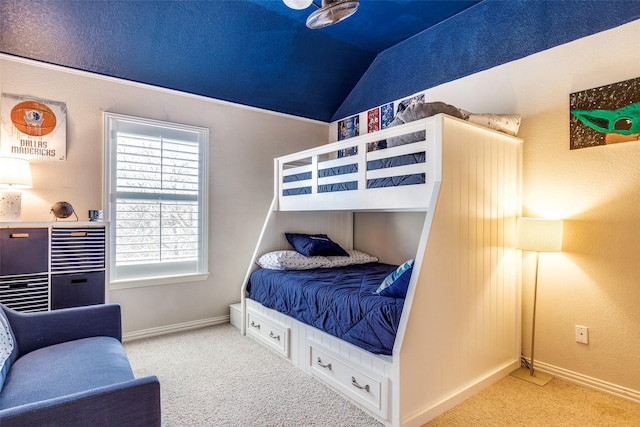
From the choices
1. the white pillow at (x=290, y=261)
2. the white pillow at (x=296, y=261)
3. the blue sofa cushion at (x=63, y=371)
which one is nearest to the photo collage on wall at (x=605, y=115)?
the white pillow at (x=296, y=261)

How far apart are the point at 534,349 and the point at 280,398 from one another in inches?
76.1

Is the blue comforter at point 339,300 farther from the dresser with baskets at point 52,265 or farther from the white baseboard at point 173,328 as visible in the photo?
the dresser with baskets at point 52,265

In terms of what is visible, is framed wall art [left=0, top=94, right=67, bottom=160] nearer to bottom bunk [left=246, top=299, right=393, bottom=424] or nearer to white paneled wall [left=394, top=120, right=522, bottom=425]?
bottom bunk [left=246, top=299, right=393, bottom=424]

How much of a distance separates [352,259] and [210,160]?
5.81 ft

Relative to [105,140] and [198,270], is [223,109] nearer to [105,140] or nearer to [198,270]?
[105,140]

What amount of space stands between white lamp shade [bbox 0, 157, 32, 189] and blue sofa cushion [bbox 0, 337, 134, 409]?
131cm

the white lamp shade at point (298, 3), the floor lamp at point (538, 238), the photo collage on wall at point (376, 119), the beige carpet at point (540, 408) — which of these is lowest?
the beige carpet at point (540, 408)

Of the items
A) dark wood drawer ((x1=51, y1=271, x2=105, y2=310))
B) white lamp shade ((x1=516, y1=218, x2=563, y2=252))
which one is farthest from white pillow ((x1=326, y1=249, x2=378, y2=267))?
dark wood drawer ((x1=51, y1=271, x2=105, y2=310))

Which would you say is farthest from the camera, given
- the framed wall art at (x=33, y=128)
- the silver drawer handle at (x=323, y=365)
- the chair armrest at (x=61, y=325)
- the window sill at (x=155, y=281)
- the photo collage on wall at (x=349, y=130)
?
the photo collage on wall at (x=349, y=130)

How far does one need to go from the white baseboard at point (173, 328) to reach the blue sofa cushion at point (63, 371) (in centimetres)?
138

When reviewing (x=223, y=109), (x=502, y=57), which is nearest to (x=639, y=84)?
(x=502, y=57)

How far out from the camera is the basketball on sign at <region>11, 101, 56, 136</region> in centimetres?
270

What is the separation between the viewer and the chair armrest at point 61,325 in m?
→ 1.86

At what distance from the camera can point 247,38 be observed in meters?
3.15
